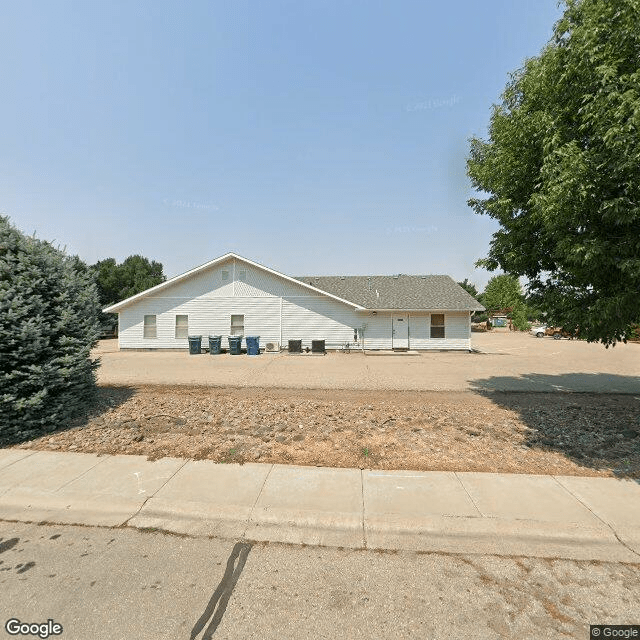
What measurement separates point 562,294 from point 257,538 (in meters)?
6.58

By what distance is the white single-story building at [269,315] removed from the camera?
1861 centimetres

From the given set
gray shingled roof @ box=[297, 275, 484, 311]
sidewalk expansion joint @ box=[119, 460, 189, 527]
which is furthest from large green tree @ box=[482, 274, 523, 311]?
sidewalk expansion joint @ box=[119, 460, 189, 527]

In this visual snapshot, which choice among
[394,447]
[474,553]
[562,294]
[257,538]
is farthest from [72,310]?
[562,294]

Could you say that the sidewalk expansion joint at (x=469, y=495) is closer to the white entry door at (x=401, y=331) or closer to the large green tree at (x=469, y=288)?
the white entry door at (x=401, y=331)

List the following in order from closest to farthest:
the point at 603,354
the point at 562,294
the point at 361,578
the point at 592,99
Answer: the point at 361,578 < the point at 592,99 < the point at 562,294 < the point at 603,354

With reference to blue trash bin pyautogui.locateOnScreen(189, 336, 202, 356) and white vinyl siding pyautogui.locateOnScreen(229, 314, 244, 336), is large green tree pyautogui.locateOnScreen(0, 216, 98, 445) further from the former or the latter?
white vinyl siding pyautogui.locateOnScreen(229, 314, 244, 336)

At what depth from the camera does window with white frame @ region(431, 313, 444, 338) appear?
18.9 meters

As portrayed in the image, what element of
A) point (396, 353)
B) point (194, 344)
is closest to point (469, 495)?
point (396, 353)

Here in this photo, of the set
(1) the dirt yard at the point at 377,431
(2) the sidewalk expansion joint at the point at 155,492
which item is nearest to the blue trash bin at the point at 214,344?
(1) the dirt yard at the point at 377,431

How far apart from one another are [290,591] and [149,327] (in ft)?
63.3

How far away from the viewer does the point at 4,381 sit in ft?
17.4

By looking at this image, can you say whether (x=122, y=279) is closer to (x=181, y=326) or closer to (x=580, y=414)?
(x=181, y=326)

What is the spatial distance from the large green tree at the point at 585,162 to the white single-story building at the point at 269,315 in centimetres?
1256

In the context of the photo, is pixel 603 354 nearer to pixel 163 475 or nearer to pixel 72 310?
pixel 163 475
